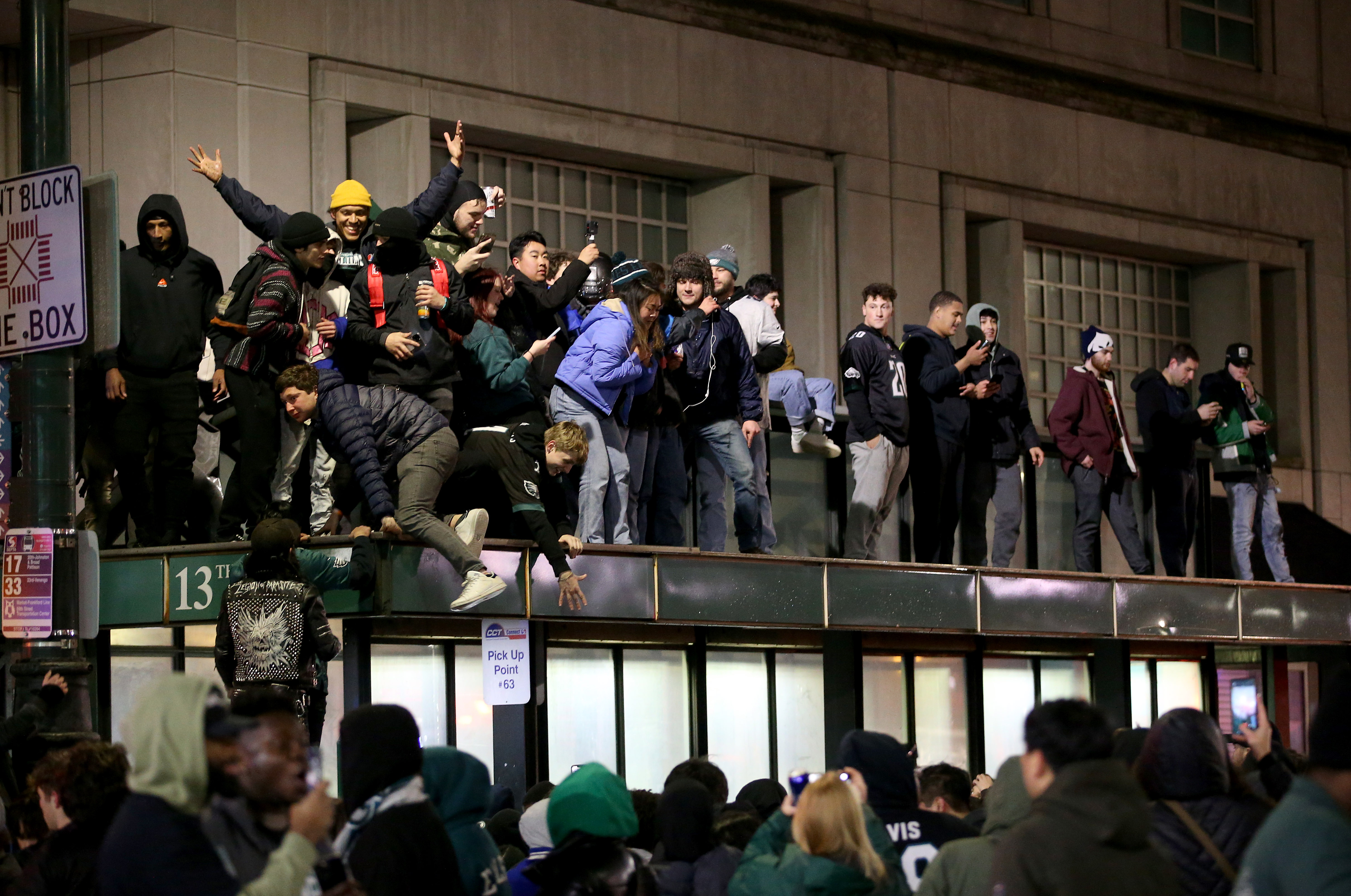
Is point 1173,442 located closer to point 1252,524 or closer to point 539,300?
point 1252,524

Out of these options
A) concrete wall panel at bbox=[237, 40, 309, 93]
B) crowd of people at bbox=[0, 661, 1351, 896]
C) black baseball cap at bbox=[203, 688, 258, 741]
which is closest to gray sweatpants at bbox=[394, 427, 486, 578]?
crowd of people at bbox=[0, 661, 1351, 896]

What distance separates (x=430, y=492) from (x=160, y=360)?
7.39 feet

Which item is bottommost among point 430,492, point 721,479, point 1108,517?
point 1108,517

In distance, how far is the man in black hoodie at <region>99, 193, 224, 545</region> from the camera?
13164 mm

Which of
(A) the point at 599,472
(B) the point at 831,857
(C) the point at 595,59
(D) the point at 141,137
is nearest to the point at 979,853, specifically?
(B) the point at 831,857

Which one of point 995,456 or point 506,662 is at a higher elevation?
point 995,456

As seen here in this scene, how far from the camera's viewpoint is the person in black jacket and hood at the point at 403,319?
41.4ft

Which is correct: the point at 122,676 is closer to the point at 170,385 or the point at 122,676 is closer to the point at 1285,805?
the point at 170,385

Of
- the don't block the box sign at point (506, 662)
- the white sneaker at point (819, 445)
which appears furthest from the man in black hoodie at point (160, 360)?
the white sneaker at point (819, 445)

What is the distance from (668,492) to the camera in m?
15.0

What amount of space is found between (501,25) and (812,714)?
8.14 m

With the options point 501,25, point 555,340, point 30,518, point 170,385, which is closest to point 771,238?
point 501,25

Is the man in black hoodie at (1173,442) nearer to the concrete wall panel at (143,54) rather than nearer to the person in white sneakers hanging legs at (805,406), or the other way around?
the person in white sneakers hanging legs at (805,406)

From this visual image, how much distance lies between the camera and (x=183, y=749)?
4691 mm
